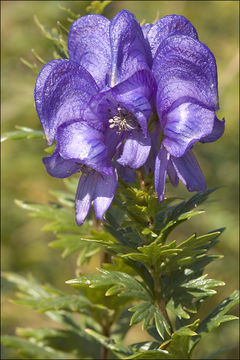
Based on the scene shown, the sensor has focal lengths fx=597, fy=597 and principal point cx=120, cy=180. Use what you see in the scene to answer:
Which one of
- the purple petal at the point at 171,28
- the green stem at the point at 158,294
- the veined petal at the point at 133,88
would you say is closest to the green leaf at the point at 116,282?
the green stem at the point at 158,294

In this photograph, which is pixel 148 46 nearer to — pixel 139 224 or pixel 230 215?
pixel 139 224

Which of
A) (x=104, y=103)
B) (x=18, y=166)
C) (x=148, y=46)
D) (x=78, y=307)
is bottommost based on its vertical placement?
(x=78, y=307)

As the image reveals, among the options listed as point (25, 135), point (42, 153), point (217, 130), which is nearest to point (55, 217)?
point (25, 135)

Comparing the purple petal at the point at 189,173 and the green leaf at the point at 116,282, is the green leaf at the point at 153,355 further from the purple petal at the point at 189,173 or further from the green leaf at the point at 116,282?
the purple petal at the point at 189,173

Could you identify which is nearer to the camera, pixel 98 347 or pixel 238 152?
pixel 98 347

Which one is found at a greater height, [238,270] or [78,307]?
[78,307]

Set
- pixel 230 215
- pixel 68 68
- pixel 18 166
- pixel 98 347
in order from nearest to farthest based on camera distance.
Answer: pixel 68 68, pixel 98 347, pixel 230 215, pixel 18 166

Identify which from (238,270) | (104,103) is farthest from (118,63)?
(238,270)
